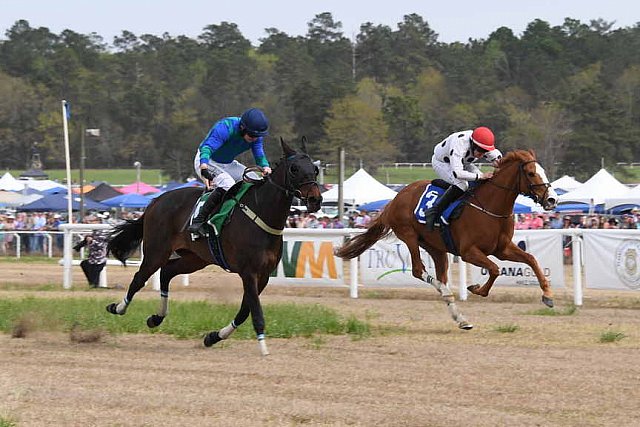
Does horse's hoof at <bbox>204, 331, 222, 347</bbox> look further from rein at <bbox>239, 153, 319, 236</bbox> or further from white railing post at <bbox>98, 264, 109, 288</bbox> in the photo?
white railing post at <bbox>98, 264, 109, 288</bbox>

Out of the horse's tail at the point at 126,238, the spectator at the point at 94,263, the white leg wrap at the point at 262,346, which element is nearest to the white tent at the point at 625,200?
the spectator at the point at 94,263

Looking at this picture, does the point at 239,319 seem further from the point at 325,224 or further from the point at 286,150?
the point at 325,224

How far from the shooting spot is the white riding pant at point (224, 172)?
33.2ft

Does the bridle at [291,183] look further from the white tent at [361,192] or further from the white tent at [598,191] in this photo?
the white tent at [361,192]

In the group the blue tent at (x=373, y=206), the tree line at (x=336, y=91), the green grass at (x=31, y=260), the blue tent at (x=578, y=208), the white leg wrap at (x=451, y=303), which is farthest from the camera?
the tree line at (x=336, y=91)

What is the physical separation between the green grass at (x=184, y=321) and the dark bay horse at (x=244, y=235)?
0.37 m

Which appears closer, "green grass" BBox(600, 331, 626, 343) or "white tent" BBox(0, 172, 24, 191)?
"green grass" BBox(600, 331, 626, 343)

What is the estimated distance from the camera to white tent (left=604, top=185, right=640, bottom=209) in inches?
1241

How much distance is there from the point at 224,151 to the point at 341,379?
3.41 meters

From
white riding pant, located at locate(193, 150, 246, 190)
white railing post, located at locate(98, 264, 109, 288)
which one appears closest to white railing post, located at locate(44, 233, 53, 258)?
white railing post, located at locate(98, 264, 109, 288)

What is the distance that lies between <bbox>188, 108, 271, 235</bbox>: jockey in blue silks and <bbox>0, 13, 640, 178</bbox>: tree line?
30.2m

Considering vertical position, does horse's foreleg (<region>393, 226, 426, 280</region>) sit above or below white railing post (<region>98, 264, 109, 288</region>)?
above

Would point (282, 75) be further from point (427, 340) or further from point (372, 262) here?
point (427, 340)

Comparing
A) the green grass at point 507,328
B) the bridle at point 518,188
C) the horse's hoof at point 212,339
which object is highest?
the bridle at point 518,188
